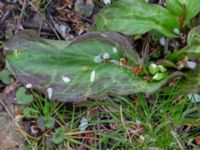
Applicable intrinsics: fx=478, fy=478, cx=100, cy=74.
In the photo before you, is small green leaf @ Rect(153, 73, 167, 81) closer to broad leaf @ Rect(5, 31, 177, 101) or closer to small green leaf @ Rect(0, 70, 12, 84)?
broad leaf @ Rect(5, 31, 177, 101)

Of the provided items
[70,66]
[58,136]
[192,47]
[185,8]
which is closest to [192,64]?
[192,47]

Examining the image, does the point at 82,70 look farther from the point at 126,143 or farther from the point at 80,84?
the point at 126,143

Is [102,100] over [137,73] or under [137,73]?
under

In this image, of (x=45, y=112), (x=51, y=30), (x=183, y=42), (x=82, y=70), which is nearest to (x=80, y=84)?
(x=82, y=70)

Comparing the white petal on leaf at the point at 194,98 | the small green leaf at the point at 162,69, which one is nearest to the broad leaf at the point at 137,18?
the small green leaf at the point at 162,69

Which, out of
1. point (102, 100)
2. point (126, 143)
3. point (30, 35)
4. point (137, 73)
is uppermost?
point (30, 35)

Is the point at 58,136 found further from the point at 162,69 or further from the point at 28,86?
the point at 162,69

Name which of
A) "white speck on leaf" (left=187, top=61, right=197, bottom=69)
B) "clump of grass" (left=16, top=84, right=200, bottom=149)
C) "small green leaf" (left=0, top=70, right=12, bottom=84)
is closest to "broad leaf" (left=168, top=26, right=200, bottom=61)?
"white speck on leaf" (left=187, top=61, right=197, bottom=69)
